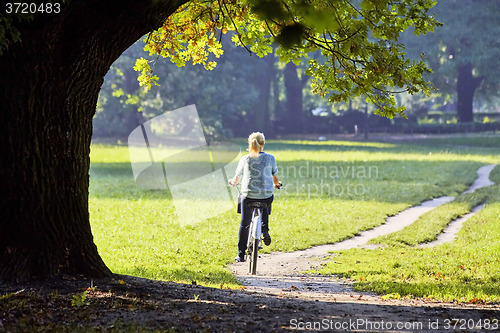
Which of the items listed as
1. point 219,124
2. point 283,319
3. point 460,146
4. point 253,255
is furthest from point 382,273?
point 219,124

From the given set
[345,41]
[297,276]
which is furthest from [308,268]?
Result: [345,41]

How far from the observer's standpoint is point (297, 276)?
10078mm

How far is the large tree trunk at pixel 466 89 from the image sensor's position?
2084 inches

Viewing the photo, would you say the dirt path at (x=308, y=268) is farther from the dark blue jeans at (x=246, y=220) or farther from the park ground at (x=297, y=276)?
the dark blue jeans at (x=246, y=220)

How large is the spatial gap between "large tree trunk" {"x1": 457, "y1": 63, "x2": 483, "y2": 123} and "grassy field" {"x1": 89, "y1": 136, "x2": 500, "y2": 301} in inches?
983

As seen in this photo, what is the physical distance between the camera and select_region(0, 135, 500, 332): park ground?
225 inches

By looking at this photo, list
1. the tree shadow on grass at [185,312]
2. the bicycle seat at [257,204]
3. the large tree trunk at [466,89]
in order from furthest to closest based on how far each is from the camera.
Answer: the large tree trunk at [466,89] < the bicycle seat at [257,204] < the tree shadow on grass at [185,312]

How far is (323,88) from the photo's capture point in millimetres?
9023

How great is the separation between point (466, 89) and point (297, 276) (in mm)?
46726

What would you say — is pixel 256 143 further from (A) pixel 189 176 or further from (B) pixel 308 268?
(A) pixel 189 176

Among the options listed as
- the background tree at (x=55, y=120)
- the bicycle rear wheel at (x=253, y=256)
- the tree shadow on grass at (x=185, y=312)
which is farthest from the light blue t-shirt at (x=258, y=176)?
the background tree at (x=55, y=120)

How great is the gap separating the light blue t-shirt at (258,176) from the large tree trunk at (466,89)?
1850 inches

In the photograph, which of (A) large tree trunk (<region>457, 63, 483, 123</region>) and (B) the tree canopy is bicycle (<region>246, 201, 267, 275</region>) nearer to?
(B) the tree canopy

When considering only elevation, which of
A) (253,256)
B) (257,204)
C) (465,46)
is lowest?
(253,256)
